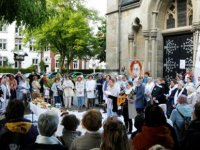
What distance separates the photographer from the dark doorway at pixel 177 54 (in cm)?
1931

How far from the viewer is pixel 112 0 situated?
2377 centimetres

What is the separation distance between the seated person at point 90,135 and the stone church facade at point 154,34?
13.6m

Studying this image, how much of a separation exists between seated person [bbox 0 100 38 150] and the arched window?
15058mm

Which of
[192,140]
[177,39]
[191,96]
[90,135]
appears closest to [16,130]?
[90,135]

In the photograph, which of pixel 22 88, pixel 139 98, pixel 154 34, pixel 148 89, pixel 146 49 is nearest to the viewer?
pixel 139 98

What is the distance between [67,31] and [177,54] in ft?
82.3

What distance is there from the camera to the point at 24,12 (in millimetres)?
11211

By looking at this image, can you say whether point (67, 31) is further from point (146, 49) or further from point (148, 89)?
point (148, 89)

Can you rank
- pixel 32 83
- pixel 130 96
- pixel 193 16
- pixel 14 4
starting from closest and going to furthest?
pixel 14 4
pixel 130 96
pixel 193 16
pixel 32 83

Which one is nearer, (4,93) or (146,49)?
(4,93)

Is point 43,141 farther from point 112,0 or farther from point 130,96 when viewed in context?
point 112,0

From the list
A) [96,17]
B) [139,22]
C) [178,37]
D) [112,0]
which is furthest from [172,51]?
[96,17]

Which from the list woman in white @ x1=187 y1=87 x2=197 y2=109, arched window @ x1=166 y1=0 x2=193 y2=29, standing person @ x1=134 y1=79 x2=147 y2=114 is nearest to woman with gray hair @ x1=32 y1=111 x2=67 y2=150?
woman in white @ x1=187 y1=87 x2=197 y2=109

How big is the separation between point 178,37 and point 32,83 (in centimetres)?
Result: 786
